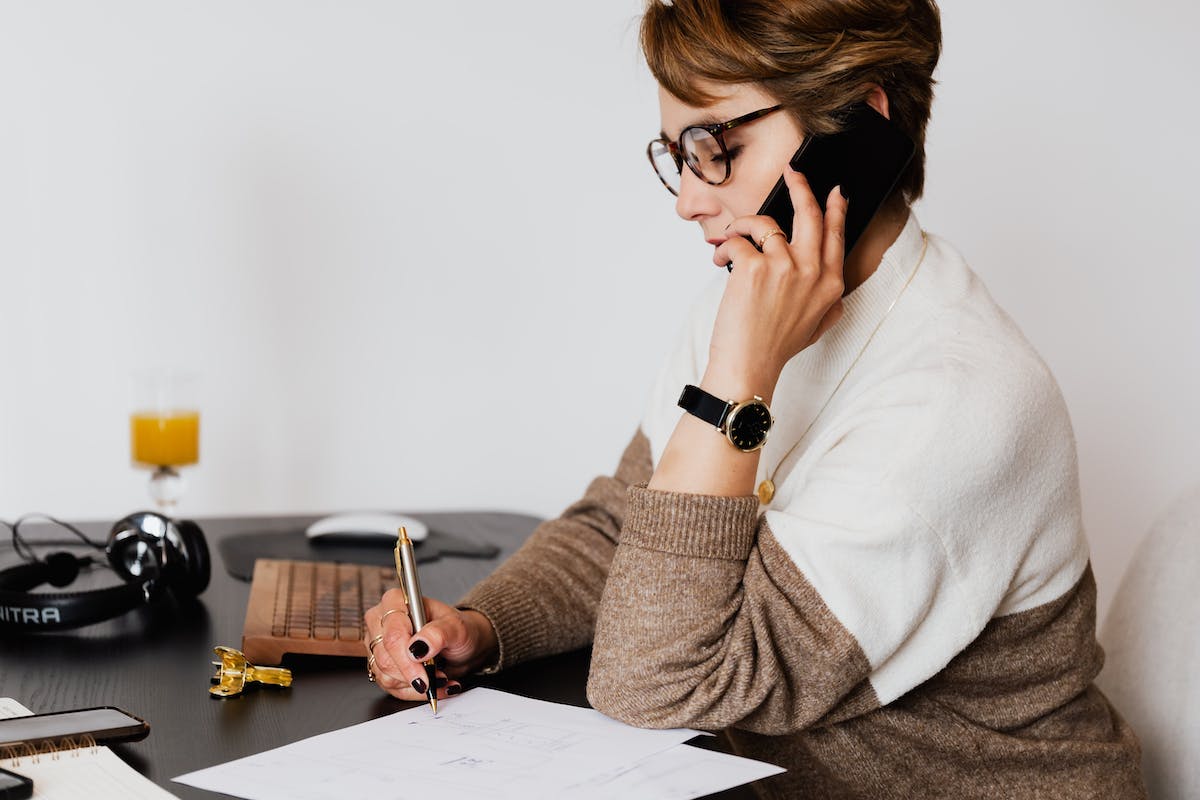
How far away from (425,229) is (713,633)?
134cm

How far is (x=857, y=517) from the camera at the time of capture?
3.02ft

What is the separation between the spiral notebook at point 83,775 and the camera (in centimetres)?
70

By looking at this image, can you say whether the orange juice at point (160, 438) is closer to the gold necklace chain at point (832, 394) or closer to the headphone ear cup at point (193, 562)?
the headphone ear cup at point (193, 562)

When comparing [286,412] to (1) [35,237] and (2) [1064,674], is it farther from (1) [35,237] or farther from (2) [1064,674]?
(2) [1064,674]

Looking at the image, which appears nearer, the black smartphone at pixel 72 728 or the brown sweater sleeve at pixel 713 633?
the black smartphone at pixel 72 728

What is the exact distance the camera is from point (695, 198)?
44.9 inches

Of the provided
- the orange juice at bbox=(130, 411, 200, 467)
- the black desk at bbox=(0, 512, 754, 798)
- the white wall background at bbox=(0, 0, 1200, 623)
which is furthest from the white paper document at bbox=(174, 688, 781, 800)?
the white wall background at bbox=(0, 0, 1200, 623)

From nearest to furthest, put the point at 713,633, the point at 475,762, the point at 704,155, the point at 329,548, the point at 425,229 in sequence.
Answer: the point at 475,762, the point at 713,633, the point at 704,155, the point at 329,548, the point at 425,229

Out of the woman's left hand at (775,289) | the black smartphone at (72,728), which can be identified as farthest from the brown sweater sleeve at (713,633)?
the black smartphone at (72,728)

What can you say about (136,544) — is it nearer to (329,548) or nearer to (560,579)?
(329,548)

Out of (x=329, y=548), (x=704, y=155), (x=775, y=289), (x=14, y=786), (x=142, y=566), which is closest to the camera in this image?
(x=14, y=786)

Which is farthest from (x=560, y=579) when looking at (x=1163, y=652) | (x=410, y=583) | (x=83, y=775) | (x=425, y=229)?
(x=425, y=229)

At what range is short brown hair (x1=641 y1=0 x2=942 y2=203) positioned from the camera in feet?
3.43

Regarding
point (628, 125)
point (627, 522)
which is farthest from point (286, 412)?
point (627, 522)
